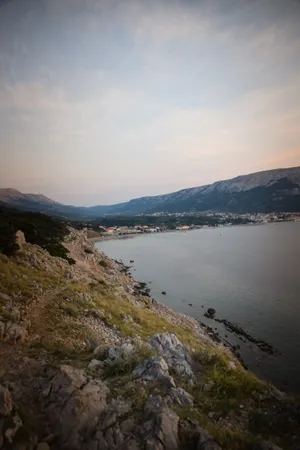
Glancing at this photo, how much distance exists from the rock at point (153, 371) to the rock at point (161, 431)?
1.76 metres

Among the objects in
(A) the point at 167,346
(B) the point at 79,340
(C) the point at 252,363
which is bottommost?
(C) the point at 252,363

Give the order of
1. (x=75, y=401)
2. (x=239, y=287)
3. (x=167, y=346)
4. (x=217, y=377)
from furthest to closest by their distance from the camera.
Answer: (x=239, y=287) < (x=167, y=346) < (x=217, y=377) < (x=75, y=401)

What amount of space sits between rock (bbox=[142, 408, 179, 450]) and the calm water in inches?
704

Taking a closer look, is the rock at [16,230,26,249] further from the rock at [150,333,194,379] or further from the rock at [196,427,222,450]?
the rock at [196,427,222,450]

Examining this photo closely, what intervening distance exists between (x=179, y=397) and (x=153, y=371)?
1217 millimetres

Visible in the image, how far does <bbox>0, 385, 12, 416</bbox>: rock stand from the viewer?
22.7 ft

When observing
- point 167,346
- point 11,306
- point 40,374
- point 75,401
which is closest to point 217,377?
point 167,346

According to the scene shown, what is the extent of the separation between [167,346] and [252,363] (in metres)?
15.6

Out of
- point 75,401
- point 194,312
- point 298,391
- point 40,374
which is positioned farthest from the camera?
point 194,312

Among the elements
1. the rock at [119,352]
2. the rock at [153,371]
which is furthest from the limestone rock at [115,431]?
the rock at [119,352]

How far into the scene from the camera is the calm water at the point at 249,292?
2516 cm

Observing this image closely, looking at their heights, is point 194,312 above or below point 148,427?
below

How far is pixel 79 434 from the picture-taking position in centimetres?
671

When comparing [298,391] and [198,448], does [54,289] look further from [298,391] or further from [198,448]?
[298,391]
